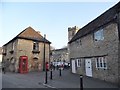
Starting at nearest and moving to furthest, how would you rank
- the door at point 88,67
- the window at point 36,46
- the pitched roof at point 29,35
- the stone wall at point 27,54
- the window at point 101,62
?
1. the window at point 101,62
2. the door at point 88,67
3. the stone wall at point 27,54
4. the pitched roof at point 29,35
5. the window at point 36,46

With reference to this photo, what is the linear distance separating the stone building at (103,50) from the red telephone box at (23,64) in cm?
1027

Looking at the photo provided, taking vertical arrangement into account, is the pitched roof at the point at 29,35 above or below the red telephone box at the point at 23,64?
above

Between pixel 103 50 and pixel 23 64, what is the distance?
668 inches

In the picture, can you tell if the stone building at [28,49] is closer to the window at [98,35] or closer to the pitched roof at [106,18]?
the pitched roof at [106,18]

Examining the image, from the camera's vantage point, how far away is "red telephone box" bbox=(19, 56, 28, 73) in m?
29.7

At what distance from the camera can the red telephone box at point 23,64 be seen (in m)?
29.7

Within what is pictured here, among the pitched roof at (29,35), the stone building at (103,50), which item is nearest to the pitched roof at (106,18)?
the stone building at (103,50)

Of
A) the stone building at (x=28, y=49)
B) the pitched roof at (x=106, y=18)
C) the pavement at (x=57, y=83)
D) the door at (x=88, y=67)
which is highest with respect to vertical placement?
the pitched roof at (x=106, y=18)

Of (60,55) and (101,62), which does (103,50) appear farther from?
(60,55)

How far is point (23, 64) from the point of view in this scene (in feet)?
98.9

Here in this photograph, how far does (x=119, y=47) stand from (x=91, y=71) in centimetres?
617

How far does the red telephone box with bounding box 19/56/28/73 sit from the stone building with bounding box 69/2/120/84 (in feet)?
33.7

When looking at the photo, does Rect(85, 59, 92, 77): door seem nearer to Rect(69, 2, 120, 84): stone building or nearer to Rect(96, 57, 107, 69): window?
Rect(69, 2, 120, 84): stone building

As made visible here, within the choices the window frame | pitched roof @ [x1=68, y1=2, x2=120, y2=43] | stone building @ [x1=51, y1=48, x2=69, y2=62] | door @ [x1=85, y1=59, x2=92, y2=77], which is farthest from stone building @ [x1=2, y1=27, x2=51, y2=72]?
stone building @ [x1=51, y1=48, x2=69, y2=62]
